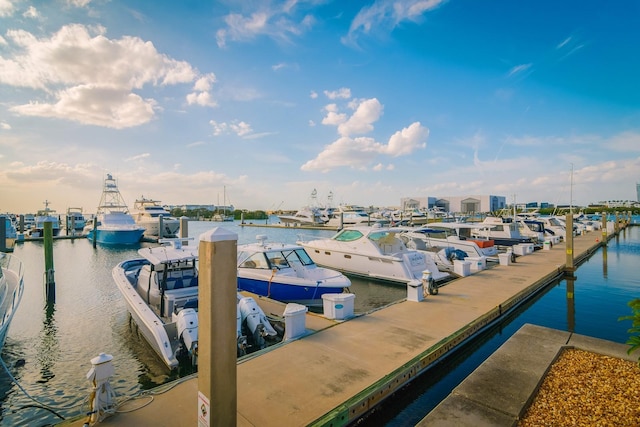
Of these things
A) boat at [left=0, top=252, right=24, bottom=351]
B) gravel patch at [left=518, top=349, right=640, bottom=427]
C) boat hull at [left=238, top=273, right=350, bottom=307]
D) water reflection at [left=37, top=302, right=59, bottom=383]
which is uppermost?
boat at [left=0, top=252, right=24, bottom=351]

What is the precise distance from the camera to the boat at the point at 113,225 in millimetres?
34281

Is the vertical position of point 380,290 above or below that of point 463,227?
below

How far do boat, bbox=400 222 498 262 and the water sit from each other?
12.8ft

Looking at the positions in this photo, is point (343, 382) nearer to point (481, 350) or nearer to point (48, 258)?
point (481, 350)

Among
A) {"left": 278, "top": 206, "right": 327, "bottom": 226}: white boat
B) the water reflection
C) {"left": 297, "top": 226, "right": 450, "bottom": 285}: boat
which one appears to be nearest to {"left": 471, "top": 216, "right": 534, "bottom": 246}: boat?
{"left": 297, "top": 226, "right": 450, "bottom": 285}: boat

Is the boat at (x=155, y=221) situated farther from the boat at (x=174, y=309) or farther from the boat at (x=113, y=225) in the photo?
the boat at (x=174, y=309)

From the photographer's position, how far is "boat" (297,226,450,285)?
46.3 feet

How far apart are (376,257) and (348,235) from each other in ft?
7.59

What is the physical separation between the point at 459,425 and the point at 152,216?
45.8m

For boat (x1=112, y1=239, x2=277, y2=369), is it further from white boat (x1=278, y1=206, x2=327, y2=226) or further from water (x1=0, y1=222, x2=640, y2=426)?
white boat (x1=278, y1=206, x2=327, y2=226)

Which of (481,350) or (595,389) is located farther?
(481,350)

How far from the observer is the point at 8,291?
8297 millimetres

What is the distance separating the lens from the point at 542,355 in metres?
5.35

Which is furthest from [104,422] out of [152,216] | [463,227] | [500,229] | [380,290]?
[152,216]
